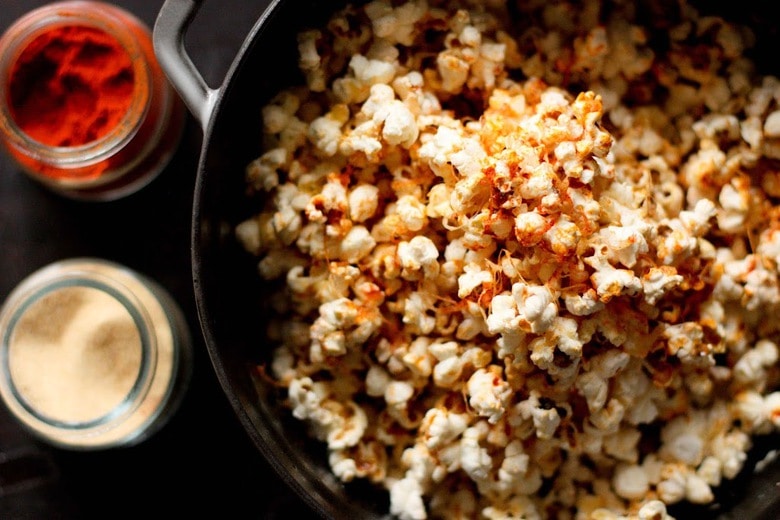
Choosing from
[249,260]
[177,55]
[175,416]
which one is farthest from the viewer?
[175,416]

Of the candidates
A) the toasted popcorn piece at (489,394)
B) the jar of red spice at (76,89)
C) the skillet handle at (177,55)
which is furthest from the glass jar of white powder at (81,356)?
the toasted popcorn piece at (489,394)

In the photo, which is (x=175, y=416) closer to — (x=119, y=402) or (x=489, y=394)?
(x=119, y=402)

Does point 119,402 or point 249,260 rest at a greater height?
point 249,260

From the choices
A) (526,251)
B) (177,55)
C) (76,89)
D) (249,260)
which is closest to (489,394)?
(526,251)

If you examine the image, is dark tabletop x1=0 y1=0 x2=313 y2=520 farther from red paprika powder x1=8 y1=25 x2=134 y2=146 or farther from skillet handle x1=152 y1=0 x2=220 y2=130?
skillet handle x1=152 y1=0 x2=220 y2=130

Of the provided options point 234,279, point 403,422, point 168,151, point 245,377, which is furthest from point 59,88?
point 403,422

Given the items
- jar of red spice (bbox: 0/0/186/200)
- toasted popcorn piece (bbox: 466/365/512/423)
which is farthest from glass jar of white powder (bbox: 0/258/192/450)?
toasted popcorn piece (bbox: 466/365/512/423)
